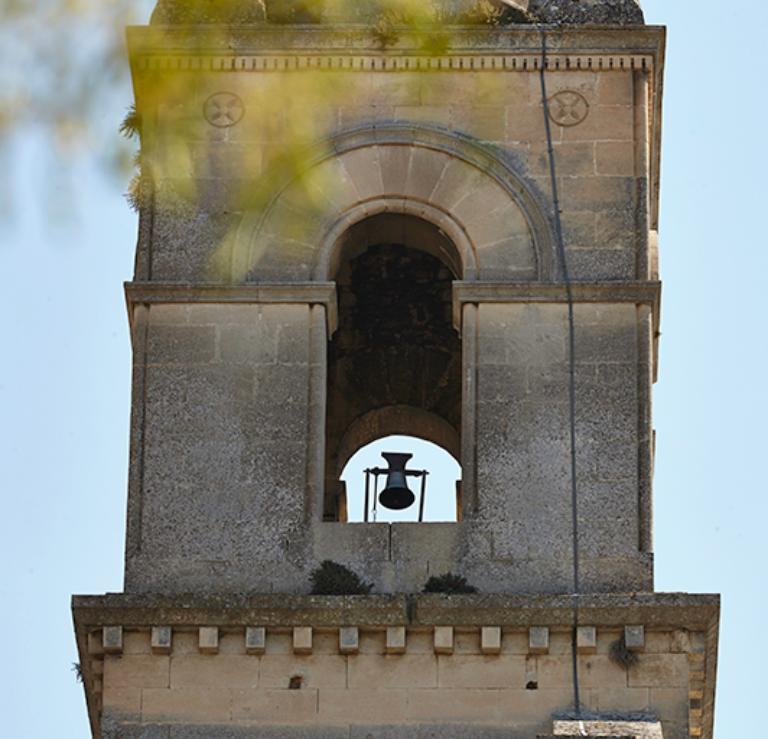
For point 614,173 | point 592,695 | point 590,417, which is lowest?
point 592,695

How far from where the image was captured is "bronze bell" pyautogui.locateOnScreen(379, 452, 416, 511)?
28375 mm

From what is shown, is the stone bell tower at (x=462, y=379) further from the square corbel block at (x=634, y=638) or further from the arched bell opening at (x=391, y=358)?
the arched bell opening at (x=391, y=358)

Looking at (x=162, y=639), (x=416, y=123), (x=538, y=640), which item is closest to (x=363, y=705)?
(x=538, y=640)

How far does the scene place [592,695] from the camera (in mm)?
24922

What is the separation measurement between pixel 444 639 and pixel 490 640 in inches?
13.1

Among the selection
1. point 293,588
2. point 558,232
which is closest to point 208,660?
point 293,588

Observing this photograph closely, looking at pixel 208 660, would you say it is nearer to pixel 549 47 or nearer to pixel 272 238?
pixel 272 238

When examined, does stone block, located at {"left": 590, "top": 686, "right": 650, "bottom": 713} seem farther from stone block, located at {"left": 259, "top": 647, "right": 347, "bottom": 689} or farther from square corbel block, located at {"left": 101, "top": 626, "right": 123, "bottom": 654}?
square corbel block, located at {"left": 101, "top": 626, "right": 123, "bottom": 654}

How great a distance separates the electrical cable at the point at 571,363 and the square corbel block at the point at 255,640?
2.24 metres

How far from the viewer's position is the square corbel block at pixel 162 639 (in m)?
25.1

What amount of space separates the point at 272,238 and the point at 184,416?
1704mm

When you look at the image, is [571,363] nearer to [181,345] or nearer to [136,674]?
[181,345]

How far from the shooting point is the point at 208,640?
82.4 ft

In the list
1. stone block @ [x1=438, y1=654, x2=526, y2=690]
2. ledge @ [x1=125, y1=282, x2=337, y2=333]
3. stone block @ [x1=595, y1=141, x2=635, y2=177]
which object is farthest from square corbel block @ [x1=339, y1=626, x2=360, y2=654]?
stone block @ [x1=595, y1=141, x2=635, y2=177]
